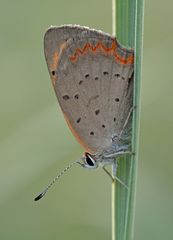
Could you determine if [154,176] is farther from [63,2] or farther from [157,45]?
[63,2]

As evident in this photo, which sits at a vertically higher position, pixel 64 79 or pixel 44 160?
pixel 64 79

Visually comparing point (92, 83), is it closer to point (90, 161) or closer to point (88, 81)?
point (88, 81)

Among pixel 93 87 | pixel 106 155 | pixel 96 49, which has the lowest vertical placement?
pixel 106 155

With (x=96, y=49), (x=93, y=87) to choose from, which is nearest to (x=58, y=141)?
(x=93, y=87)

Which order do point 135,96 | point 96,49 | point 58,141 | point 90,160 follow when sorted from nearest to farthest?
point 135,96
point 96,49
point 90,160
point 58,141

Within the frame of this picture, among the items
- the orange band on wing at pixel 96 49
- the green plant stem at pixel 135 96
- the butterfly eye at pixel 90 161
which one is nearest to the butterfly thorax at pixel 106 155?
the butterfly eye at pixel 90 161

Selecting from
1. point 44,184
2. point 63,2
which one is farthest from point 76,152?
point 63,2

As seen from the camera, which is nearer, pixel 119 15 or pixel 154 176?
pixel 119 15
